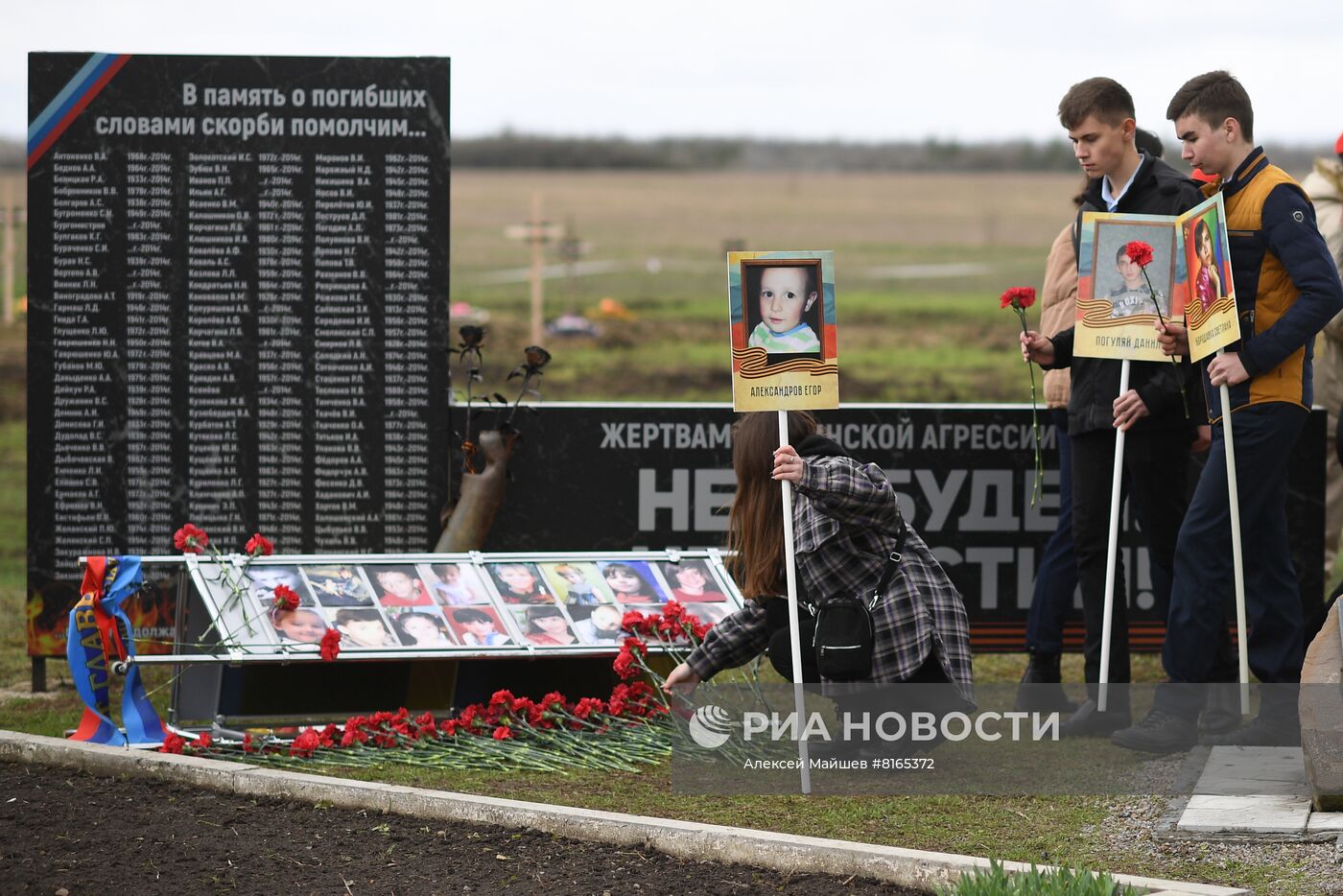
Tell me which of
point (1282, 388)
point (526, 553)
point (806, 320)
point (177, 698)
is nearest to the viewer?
point (806, 320)

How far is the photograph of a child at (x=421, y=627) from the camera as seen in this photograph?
6.14 metres

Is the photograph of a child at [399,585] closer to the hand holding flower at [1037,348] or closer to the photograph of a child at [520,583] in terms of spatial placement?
the photograph of a child at [520,583]

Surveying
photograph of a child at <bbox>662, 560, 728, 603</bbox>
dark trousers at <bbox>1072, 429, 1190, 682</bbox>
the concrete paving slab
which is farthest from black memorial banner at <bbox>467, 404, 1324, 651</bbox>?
the concrete paving slab

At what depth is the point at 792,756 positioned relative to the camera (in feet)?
18.5

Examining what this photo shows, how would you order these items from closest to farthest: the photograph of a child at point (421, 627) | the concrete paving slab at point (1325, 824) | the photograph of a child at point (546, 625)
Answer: the concrete paving slab at point (1325, 824) → the photograph of a child at point (421, 627) → the photograph of a child at point (546, 625)

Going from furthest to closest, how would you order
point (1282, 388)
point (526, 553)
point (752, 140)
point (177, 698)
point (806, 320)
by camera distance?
point (752, 140) → point (526, 553) → point (177, 698) → point (1282, 388) → point (806, 320)

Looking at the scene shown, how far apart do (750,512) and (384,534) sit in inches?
88.2

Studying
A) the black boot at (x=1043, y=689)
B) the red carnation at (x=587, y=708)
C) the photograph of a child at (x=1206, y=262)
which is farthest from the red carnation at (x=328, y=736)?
the photograph of a child at (x=1206, y=262)

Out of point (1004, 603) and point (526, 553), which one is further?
point (1004, 603)

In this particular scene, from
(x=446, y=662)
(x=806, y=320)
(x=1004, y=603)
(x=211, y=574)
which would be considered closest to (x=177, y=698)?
(x=211, y=574)

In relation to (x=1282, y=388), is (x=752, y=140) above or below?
above

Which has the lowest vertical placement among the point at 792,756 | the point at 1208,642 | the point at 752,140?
the point at 792,756

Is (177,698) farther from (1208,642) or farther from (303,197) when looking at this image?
(1208,642)

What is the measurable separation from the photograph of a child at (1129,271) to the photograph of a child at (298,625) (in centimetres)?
286
